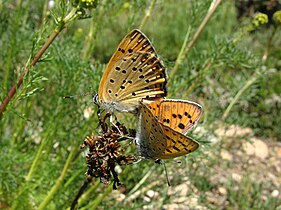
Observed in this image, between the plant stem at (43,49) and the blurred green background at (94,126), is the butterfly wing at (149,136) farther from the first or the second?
the plant stem at (43,49)

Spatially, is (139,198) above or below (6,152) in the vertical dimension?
below

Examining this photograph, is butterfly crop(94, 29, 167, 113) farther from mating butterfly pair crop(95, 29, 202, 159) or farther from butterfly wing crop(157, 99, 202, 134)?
butterfly wing crop(157, 99, 202, 134)

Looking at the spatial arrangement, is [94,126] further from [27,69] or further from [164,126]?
[164,126]

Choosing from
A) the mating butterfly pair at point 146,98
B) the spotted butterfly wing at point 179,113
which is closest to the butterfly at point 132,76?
the mating butterfly pair at point 146,98

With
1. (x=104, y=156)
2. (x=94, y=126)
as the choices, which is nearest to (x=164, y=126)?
(x=104, y=156)

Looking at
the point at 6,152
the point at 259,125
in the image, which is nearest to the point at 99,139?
the point at 6,152

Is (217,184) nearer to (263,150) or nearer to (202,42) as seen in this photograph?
(263,150)
